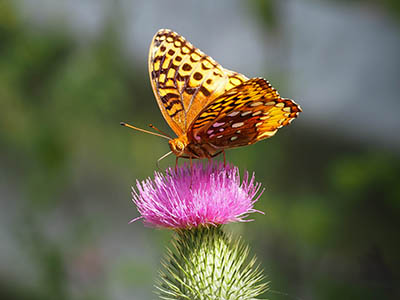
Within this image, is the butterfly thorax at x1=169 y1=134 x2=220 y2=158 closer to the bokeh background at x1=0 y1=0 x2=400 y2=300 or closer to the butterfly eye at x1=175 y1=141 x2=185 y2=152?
the butterfly eye at x1=175 y1=141 x2=185 y2=152

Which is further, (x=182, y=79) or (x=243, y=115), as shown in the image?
(x=182, y=79)

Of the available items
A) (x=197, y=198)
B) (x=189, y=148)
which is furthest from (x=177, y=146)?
A: (x=197, y=198)

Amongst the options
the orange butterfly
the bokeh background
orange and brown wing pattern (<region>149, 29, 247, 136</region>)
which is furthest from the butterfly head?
the bokeh background

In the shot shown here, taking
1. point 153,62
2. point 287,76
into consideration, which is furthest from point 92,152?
point 153,62

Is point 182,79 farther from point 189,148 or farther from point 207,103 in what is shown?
point 189,148

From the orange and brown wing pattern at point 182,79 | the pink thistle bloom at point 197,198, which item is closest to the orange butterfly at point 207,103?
the orange and brown wing pattern at point 182,79

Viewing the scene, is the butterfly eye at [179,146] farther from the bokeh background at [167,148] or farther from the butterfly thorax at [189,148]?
the bokeh background at [167,148]
